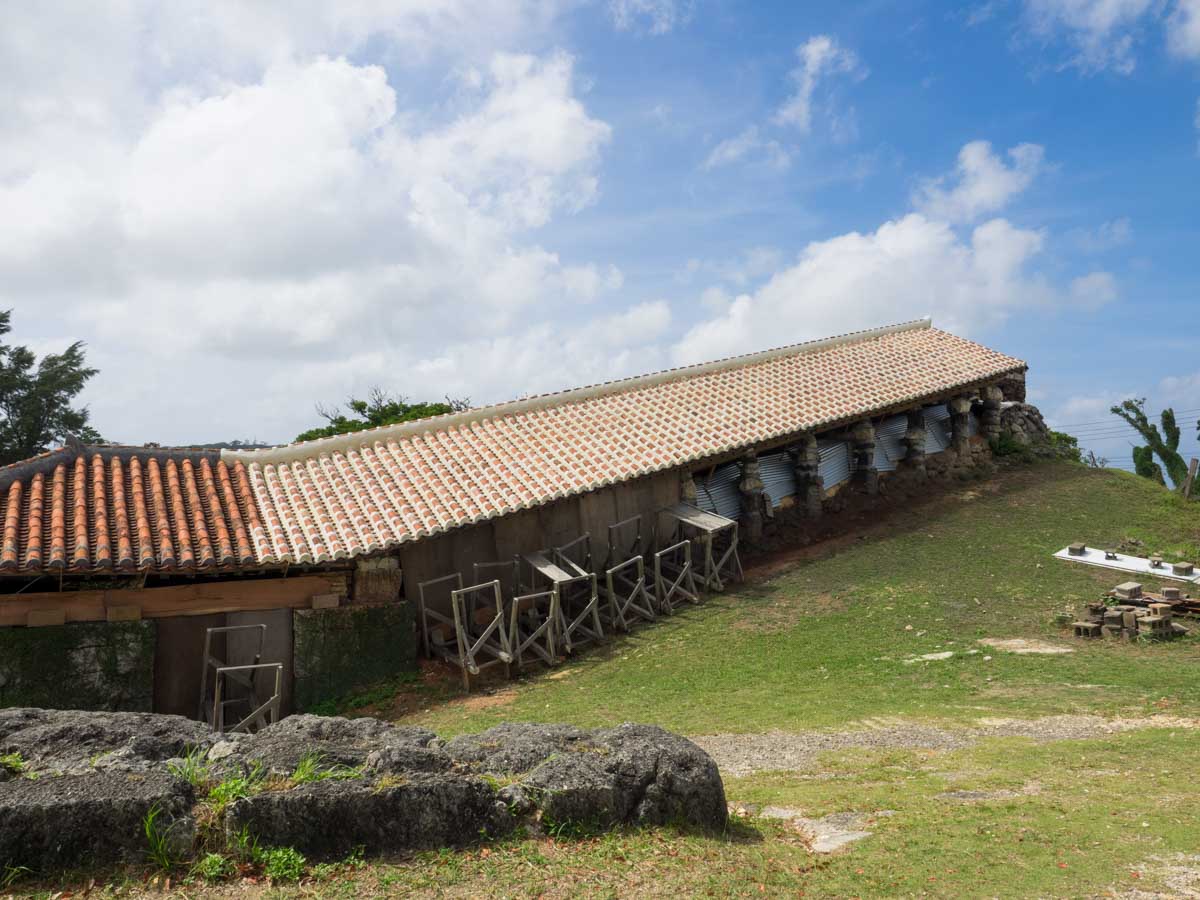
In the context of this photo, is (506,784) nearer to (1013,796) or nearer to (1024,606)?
(1013,796)

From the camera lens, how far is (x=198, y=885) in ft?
17.7

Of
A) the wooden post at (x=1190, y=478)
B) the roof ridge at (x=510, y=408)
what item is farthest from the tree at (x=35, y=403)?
the wooden post at (x=1190, y=478)

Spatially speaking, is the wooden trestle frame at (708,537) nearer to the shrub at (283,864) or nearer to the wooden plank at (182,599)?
the wooden plank at (182,599)

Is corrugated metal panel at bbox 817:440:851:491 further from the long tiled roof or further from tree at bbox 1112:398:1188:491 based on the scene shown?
tree at bbox 1112:398:1188:491

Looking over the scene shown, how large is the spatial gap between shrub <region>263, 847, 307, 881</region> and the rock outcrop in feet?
0.23

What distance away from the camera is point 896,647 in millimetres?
14711

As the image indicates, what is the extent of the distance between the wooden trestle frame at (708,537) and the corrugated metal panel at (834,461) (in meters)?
4.81

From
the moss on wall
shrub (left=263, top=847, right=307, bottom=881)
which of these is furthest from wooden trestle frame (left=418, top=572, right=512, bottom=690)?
shrub (left=263, top=847, right=307, bottom=881)

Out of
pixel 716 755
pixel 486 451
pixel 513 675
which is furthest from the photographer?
pixel 486 451

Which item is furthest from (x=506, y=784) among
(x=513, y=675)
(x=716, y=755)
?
(x=513, y=675)

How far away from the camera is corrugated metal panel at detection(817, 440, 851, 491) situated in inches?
936

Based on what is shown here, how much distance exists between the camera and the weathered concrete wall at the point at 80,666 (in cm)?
1311

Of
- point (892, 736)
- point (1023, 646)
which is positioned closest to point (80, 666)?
point (892, 736)

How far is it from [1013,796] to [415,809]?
544 centimetres
